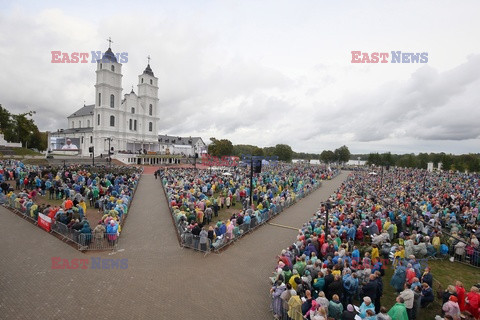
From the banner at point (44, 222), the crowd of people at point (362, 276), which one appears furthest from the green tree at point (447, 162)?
the banner at point (44, 222)

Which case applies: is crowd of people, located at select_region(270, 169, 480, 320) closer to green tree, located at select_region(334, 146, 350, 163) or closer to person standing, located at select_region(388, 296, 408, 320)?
person standing, located at select_region(388, 296, 408, 320)

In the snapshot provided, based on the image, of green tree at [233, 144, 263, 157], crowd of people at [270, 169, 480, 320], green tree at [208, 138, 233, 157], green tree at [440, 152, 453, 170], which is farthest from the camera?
green tree at [233, 144, 263, 157]

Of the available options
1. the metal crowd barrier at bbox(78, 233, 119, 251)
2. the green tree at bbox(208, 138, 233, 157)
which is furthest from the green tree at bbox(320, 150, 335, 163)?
the metal crowd barrier at bbox(78, 233, 119, 251)

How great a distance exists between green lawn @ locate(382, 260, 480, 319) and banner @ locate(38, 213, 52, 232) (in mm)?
14600

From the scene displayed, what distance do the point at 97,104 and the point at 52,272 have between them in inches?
2524

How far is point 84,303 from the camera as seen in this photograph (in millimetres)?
7172

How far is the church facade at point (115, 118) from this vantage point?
62.2 metres

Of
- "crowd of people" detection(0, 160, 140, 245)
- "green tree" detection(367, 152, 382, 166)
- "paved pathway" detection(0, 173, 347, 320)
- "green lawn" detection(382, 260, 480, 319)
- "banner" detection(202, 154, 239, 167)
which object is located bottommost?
"green lawn" detection(382, 260, 480, 319)

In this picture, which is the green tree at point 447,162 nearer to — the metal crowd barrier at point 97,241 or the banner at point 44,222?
the metal crowd barrier at point 97,241

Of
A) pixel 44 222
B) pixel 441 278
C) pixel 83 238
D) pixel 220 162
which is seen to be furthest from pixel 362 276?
pixel 220 162

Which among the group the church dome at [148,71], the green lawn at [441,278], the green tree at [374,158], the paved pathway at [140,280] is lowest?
the green lawn at [441,278]

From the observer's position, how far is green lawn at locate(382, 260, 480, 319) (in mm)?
7586

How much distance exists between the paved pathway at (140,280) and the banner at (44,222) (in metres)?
0.29

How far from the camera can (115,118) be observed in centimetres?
6481
